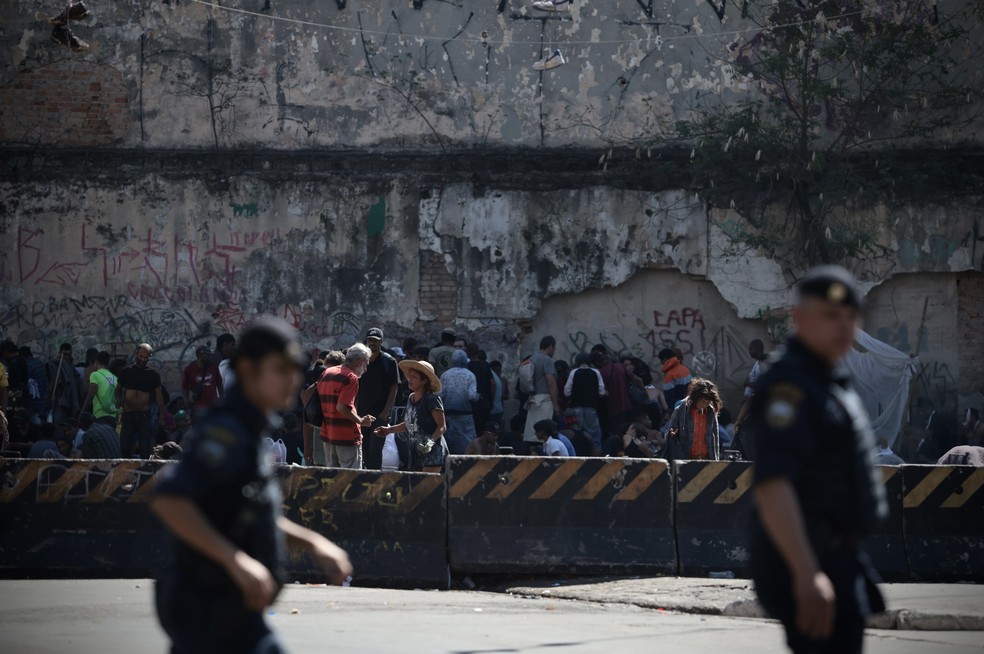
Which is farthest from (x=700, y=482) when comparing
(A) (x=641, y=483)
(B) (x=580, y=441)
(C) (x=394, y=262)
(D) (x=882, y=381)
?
(C) (x=394, y=262)

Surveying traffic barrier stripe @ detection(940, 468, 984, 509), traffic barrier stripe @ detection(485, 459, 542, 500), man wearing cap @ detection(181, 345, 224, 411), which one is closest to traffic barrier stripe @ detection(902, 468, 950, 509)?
traffic barrier stripe @ detection(940, 468, 984, 509)

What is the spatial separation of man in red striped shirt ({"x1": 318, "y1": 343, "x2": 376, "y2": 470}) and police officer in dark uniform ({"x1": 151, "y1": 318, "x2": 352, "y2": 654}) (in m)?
7.95

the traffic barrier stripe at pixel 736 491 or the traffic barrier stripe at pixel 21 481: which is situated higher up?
the traffic barrier stripe at pixel 21 481

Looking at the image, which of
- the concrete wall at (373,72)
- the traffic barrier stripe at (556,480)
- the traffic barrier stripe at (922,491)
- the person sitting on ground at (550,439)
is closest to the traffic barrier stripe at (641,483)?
the traffic barrier stripe at (556,480)

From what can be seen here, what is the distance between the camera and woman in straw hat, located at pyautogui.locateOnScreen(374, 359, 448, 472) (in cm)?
1211

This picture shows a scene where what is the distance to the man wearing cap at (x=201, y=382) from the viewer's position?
17.8 m

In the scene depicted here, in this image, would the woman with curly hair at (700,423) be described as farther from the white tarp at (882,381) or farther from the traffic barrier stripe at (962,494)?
the white tarp at (882,381)

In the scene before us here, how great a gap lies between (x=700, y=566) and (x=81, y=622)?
451 centimetres

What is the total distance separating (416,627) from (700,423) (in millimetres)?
5315

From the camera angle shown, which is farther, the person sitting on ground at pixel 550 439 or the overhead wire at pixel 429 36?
the overhead wire at pixel 429 36

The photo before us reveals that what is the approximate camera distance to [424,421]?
40.1ft

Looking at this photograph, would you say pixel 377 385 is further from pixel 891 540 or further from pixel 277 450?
pixel 891 540

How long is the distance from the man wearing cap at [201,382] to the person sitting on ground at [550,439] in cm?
500

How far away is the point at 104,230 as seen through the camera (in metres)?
20.6
